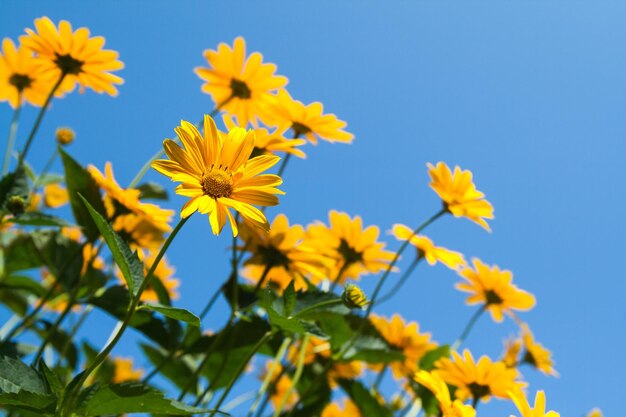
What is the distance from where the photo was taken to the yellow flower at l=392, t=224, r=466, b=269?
1.73 m

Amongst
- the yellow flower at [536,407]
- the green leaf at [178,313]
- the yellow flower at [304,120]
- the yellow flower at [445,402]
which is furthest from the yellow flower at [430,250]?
the green leaf at [178,313]

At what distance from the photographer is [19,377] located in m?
0.98

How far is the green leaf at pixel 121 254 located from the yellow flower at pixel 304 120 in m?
0.72

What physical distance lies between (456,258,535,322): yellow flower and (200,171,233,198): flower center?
4.45 ft

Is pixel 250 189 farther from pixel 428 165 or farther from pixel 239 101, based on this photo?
pixel 239 101

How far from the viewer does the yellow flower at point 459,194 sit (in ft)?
5.32

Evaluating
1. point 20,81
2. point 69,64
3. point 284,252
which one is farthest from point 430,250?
point 20,81

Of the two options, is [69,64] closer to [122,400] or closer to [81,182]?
[81,182]

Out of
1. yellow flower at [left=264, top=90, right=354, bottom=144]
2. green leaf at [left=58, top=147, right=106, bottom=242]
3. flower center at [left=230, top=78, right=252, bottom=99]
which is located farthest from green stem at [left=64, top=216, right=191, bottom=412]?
flower center at [left=230, top=78, right=252, bottom=99]

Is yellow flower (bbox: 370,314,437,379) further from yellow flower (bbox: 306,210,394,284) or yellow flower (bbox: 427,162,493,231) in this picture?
yellow flower (bbox: 427,162,493,231)

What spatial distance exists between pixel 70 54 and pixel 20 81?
16.6 inches

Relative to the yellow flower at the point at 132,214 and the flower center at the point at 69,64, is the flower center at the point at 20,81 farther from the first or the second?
the yellow flower at the point at 132,214

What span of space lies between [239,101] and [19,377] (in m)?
1.19

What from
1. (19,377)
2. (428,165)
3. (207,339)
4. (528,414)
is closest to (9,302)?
(207,339)
